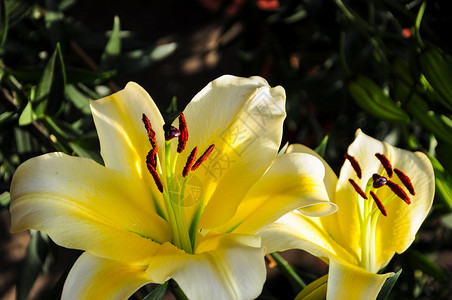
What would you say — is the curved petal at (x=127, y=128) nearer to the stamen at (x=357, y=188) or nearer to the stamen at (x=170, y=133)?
the stamen at (x=170, y=133)

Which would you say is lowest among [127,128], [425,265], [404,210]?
[425,265]

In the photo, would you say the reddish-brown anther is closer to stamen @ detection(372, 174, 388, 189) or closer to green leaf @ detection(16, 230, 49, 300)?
stamen @ detection(372, 174, 388, 189)

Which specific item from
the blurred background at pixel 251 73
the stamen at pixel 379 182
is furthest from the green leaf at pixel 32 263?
the stamen at pixel 379 182

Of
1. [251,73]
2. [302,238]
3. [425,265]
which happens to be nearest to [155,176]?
[302,238]

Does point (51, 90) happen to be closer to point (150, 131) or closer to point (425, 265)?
point (150, 131)

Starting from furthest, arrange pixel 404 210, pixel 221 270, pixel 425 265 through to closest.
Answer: pixel 425 265 < pixel 404 210 < pixel 221 270

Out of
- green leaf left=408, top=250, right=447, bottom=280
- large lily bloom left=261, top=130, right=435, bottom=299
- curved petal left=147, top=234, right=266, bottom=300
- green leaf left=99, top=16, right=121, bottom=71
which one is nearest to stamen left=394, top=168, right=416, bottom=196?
large lily bloom left=261, top=130, right=435, bottom=299

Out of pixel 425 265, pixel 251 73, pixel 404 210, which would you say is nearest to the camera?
pixel 404 210
